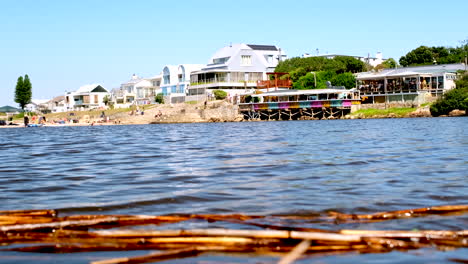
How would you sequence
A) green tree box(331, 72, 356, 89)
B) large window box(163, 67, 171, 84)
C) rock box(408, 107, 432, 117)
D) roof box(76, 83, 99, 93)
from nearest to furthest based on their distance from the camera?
1. rock box(408, 107, 432, 117)
2. green tree box(331, 72, 356, 89)
3. large window box(163, 67, 171, 84)
4. roof box(76, 83, 99, 93)

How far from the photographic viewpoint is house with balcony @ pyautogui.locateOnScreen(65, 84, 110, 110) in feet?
401

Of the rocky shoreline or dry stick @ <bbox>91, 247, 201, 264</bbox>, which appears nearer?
dry stick @ <bbox>91, 247, 201, 264</bbox>

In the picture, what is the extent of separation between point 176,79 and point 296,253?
99755mm

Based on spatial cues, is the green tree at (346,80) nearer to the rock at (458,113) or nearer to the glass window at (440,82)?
the glass window at (440,82)

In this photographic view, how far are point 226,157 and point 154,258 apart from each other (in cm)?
1257

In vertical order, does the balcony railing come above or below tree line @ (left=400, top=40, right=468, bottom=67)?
below

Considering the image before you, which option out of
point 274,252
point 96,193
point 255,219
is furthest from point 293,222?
point 96,193

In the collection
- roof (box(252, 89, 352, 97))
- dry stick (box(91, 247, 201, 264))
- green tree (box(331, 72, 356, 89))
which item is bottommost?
dry stick (box(91, 247, 201, 264))

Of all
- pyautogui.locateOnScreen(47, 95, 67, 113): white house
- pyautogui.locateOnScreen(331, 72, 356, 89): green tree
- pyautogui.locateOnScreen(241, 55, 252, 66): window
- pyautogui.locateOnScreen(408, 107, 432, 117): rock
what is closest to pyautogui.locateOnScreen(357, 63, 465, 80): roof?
pyautogui.locateOnScreen(331, 72, 356, 89): green tree

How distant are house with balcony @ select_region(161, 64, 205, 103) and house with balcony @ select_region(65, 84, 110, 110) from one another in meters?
18.9

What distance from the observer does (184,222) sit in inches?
284

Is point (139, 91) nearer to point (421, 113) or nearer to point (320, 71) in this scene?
point (320, 71)

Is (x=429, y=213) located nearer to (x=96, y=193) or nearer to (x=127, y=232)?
(x=127, y=232)

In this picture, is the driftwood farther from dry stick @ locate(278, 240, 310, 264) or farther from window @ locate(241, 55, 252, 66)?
window @ locate(241, 55, 252, 66)
